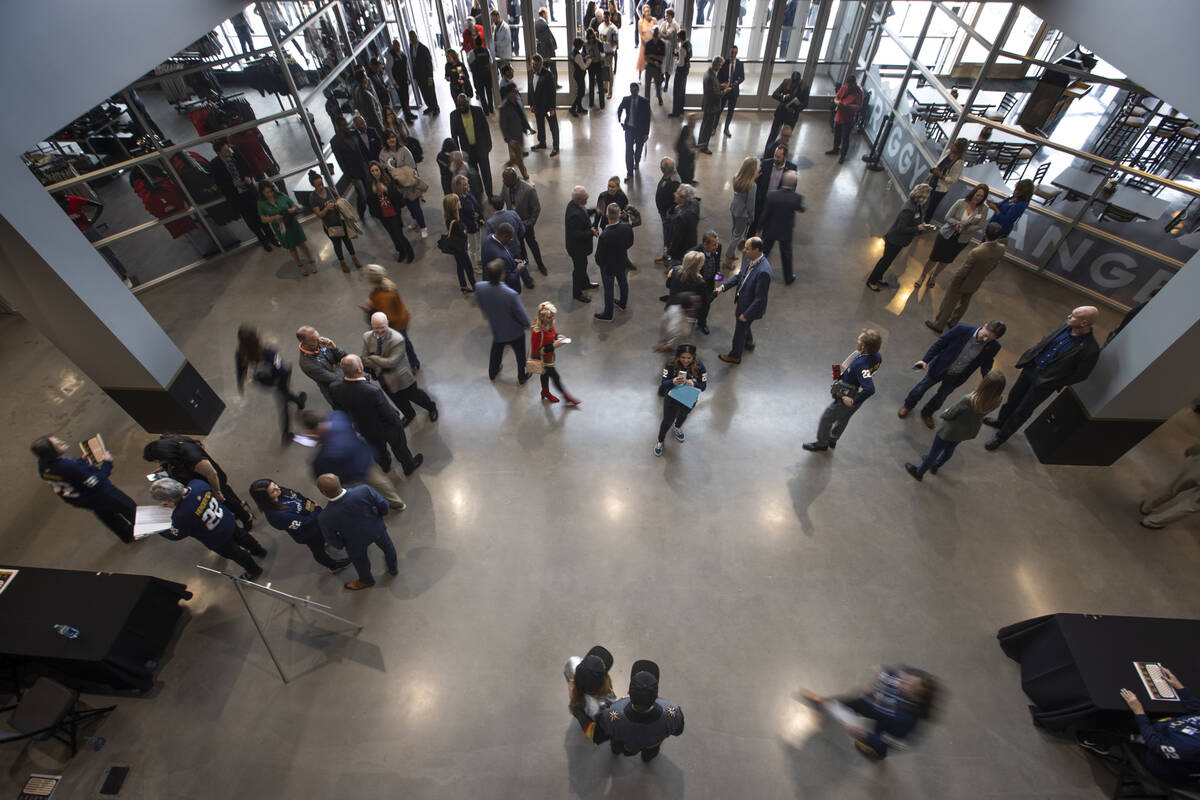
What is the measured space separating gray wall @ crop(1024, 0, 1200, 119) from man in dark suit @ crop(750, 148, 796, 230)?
3.17 meters

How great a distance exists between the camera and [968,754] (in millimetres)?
4051

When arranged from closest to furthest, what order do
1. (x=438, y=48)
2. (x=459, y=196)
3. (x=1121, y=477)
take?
(x=1121, y=477) → (x=459, y=196) → (x=438, y=48)

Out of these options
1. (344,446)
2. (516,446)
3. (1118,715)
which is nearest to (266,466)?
(344,446)

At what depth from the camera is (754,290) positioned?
618 cm

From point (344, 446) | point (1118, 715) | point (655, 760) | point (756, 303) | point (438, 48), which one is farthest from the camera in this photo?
point (438, 48)

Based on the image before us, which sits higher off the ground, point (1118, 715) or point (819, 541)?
point (1118, 715)

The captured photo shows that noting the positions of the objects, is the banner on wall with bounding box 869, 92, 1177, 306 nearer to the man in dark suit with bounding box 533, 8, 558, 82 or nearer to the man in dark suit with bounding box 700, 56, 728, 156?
the man in dark suit with bounding box 700, 56, 728, 156

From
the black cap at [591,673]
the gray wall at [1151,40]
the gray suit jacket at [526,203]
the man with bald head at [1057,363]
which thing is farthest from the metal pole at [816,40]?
the black cap at [591,673]

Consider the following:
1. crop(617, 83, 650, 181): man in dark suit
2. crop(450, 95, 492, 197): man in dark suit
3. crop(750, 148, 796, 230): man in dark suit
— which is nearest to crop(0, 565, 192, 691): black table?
crop(450, 95, 492, 197): man in dark suit

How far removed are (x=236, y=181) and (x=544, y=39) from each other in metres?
7.25

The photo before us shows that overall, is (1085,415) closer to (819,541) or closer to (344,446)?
(819,541)

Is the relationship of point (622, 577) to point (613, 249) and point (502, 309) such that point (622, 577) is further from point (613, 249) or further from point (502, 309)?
point (613, 249)

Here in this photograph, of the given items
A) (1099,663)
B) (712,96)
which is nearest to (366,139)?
(712,96)

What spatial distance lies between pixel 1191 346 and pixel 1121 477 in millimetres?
1760
